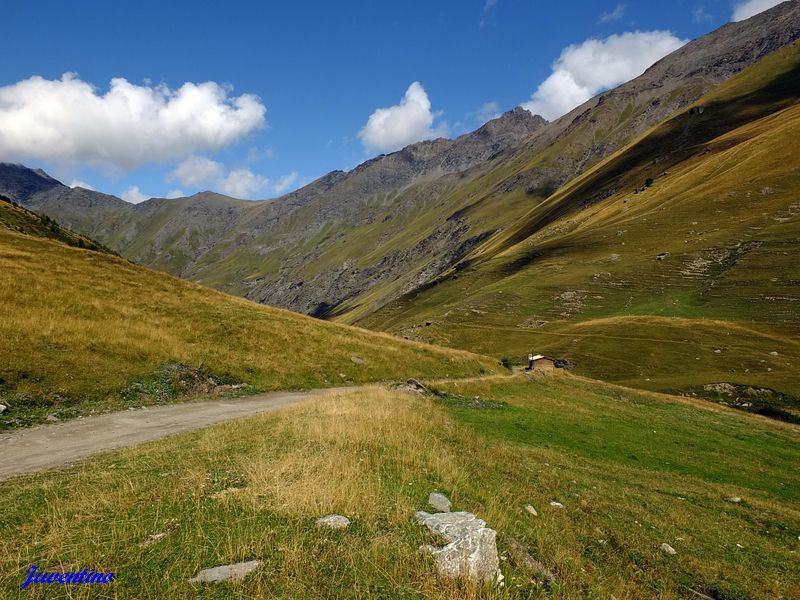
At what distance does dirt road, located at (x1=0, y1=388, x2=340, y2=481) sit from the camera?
48.8 ft

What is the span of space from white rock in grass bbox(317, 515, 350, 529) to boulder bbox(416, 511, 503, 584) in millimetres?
1543

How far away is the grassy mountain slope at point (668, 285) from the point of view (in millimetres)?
70500

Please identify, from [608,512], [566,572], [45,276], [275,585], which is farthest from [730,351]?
[45,276]

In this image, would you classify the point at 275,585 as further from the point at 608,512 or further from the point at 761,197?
the point at 761,197

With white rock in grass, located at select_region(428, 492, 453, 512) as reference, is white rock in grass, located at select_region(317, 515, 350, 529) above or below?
above

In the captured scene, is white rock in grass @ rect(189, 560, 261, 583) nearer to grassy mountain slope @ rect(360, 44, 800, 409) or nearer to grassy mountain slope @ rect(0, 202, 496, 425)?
grassy mountain slope @ rect(0, 202, 496, 425)

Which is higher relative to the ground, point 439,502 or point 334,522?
point 334,522

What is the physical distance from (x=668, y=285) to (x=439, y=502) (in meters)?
105

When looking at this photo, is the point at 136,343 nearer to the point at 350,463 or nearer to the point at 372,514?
the point at 350,463

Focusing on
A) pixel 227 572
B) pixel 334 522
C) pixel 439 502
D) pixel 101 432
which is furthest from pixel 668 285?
pixel 227 572

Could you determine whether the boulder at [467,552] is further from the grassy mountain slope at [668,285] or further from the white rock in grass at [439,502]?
the grassy mountain slope at [668,285]

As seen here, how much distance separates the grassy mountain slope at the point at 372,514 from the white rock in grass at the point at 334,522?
178 mm

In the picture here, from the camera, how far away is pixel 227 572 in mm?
6398

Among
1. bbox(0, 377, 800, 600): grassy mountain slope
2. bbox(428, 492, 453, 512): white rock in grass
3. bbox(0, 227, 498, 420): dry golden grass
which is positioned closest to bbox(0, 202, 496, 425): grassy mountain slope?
bbox(0, 227, 498, 420): dry golden grass
